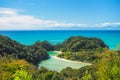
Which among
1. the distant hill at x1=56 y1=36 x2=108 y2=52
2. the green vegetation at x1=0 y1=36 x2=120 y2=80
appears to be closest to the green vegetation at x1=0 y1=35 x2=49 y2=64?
the green vegetation at x1=0 y1=36 x2=120 y2=80

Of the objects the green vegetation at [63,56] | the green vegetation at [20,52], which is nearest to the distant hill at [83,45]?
the green vegetation at [63,56]

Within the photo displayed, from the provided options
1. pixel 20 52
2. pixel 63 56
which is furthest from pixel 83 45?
pixel 20 52

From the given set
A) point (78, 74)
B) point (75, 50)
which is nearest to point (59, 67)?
point (78, 74)

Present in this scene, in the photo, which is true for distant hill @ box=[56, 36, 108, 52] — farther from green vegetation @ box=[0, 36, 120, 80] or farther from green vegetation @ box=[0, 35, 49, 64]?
green vegetation @ box=[0, 35, 49, 64]

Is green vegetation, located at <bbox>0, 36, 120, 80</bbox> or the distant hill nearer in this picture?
green vegetation, located at <bbox>0, 36, 120, 80</bbox>

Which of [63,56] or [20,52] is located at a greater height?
[20,52]

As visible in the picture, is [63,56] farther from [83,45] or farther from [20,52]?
[20,52]

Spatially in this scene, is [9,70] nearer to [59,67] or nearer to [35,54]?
[59,67]

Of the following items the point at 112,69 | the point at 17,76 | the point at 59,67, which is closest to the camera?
the point at 17,76
